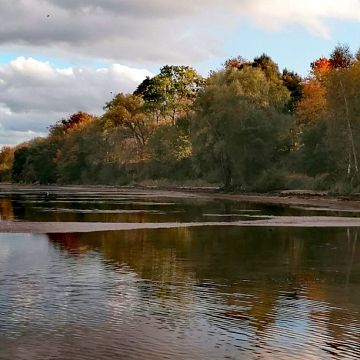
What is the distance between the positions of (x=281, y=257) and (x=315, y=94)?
6134 centimetres

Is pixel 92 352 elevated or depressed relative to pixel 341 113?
depressed

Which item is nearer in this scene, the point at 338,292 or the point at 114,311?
the point at 114,311

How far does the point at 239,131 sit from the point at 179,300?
6601cm

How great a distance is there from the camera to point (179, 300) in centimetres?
1393

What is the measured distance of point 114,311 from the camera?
12781mm

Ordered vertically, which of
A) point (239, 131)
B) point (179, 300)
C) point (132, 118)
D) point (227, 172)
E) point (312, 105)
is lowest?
point (179, 300)

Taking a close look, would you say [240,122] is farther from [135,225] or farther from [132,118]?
[132,118]

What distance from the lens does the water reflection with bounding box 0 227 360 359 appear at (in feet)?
33.7

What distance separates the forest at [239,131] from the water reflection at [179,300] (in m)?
41.1

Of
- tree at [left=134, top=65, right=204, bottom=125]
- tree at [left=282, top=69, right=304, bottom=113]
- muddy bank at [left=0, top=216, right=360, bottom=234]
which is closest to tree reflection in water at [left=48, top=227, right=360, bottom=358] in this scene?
muddy bank at [left=0, top=216, right=360, bottom=234]

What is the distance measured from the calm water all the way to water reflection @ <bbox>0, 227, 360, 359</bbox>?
23 mm

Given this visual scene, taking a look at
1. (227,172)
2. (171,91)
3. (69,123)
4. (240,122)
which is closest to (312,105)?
(240,122)

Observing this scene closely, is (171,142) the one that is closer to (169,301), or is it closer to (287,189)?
(287,189)

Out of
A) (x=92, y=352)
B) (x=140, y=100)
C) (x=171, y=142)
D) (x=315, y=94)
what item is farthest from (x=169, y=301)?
(x=140, y=100)
